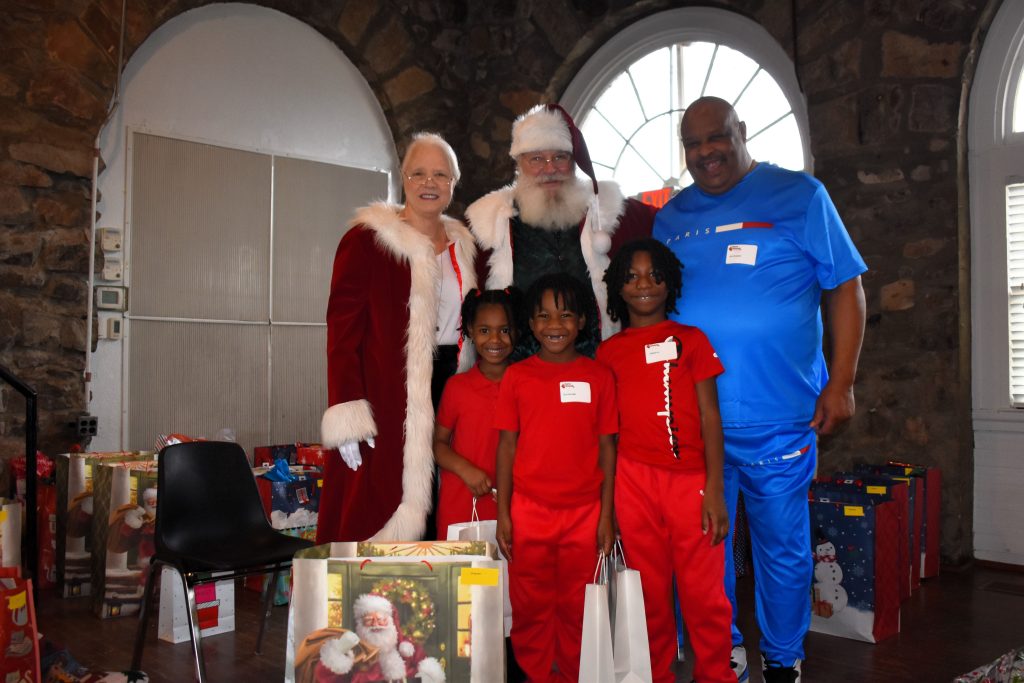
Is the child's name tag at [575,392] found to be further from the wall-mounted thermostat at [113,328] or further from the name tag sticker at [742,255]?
the wall-mounted thermostat at [113,328]

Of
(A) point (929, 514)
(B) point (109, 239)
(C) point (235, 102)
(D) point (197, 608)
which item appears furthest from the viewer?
(C) point (235, 102)

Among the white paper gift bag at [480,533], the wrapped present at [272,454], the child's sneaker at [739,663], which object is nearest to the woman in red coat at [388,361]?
the white paper gift bag at [480,533]

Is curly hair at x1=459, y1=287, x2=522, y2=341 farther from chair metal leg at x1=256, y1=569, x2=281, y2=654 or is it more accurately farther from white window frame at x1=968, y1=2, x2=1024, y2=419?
white window frame at x1=968, y1=2, x2=1024, y2=419

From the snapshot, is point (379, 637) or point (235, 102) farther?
point (235, 102)

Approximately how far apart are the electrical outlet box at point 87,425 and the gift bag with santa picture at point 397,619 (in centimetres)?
264

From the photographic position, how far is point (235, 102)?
4625 millimetres

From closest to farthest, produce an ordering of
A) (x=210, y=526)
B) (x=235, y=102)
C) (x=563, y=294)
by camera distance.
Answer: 1. (x=563, y=294)
2. (x=210, y=526)
3. (x=235, y=102)

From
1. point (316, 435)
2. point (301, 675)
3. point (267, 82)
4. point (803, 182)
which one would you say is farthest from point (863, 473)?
point (267, 82)

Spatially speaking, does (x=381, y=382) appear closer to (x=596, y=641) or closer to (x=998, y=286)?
(x=596, y=641)

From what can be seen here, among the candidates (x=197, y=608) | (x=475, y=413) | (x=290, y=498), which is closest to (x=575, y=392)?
(x=475, y=413)

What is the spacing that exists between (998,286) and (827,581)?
1700 millimetres

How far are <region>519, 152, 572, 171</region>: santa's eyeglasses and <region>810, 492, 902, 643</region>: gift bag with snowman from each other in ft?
5.13

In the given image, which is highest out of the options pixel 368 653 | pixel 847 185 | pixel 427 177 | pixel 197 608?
pixel 847 185

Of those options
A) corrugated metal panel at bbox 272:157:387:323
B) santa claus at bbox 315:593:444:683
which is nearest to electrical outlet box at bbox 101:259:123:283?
corrugated metal panel at bbox 272:157:387:323
